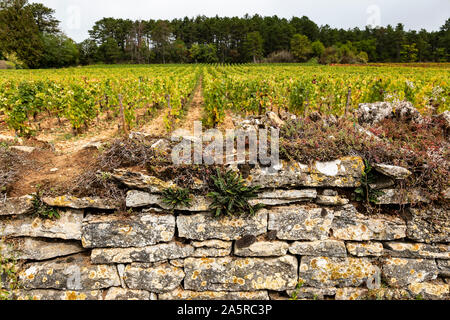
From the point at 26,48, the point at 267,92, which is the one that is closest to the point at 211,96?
the point at 267,92

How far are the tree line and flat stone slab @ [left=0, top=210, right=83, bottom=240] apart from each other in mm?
63853

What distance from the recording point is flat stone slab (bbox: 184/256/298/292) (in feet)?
12.1

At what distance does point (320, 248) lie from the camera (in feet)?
12.3

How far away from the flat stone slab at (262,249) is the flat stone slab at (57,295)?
85.3 inches

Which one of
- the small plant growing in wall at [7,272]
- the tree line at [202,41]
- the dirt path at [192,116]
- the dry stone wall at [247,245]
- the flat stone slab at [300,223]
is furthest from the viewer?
the tree line at [202,41]

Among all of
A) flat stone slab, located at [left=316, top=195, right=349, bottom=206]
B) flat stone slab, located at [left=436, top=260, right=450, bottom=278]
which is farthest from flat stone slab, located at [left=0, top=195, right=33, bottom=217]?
flat stone slab, located at [left=436, top=260, right=450, bottom=278]

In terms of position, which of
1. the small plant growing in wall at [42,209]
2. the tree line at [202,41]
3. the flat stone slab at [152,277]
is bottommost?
the flat stone slab at [152,277]

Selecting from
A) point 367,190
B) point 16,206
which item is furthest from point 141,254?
point 367,190

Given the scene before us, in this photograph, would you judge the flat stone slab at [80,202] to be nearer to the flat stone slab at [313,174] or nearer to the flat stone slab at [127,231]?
the flat stone slab at [127,231]

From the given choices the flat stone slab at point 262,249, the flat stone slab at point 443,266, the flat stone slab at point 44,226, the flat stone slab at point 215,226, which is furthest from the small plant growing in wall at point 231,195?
the flat stone slab at point 443,266

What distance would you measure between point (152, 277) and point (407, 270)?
378cm

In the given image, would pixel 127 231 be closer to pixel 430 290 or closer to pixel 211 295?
pixel 211 295

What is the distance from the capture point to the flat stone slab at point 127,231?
359 centimetres

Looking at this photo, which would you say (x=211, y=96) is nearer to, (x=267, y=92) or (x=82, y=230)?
(x=267, y=92)
